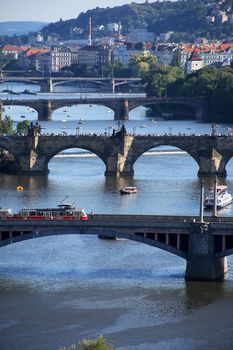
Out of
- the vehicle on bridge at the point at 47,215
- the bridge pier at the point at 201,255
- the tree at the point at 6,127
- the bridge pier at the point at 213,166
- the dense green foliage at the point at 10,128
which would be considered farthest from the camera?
the dense green foliage at the point at 10,128

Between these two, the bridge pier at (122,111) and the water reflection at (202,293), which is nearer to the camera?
the water reflection at (202,293)

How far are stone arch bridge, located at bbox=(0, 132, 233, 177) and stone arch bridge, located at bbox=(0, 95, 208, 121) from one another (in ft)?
101

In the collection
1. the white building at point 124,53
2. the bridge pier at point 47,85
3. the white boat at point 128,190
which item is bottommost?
the white building at point 124,53

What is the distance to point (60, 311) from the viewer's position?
144 ft

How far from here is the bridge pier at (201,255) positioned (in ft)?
153

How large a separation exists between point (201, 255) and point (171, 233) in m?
1.17

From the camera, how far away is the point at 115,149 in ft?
238

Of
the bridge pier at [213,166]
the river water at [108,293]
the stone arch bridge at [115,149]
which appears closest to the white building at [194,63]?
the stone arch bridge at [115,149]

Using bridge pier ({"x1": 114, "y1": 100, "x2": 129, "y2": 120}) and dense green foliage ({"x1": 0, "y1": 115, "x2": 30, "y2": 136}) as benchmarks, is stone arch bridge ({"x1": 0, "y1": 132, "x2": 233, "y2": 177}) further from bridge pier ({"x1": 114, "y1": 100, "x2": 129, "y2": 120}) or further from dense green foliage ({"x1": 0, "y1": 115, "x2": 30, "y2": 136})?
bridge pier ({"x1": 114, "y1": 100, "x2": 129, "y2": 120})

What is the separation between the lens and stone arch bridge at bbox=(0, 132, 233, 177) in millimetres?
72438

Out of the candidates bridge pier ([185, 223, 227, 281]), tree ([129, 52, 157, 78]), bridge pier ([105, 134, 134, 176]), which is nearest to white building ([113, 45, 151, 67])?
tree ([129, 52, 157, 78])

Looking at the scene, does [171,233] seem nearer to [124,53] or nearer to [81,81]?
[81,81]

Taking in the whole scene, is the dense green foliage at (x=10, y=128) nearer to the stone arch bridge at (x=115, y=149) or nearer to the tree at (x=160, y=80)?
the stone arch bridge at (x=115, y=149)

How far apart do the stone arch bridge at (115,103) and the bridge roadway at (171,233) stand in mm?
56098
